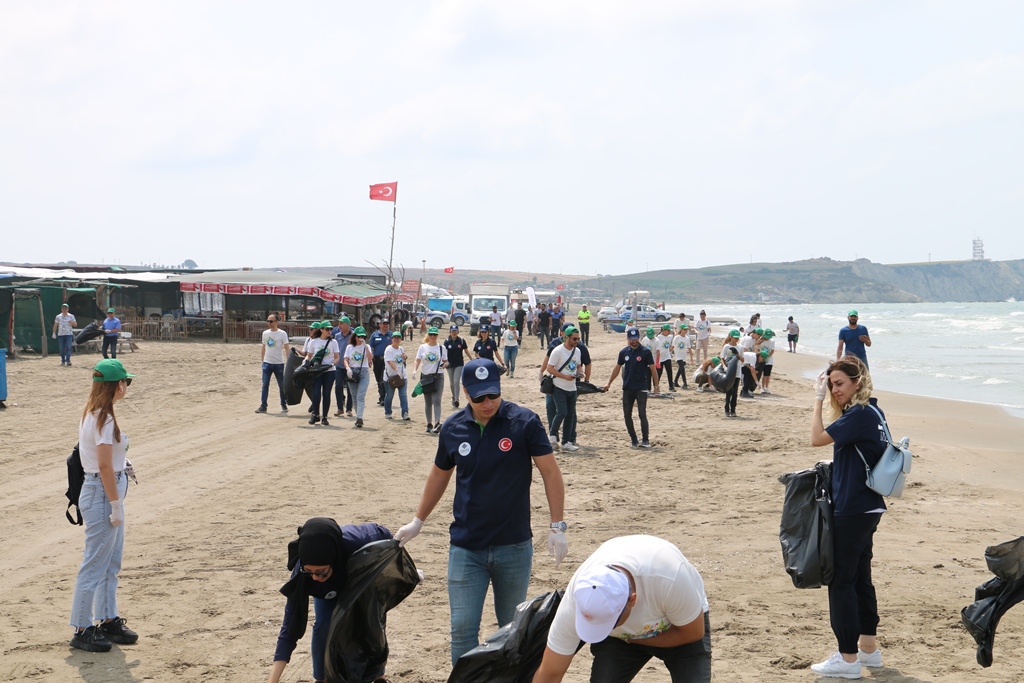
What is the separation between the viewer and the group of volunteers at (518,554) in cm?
327

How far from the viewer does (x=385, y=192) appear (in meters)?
43.8

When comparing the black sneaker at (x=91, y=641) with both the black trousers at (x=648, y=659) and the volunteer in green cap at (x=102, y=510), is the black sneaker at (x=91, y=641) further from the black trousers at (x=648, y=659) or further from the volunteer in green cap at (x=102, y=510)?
the black trousers at (x=648, y=659)

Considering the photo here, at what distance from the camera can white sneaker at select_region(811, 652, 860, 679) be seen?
530cm

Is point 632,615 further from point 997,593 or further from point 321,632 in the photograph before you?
point 997,593

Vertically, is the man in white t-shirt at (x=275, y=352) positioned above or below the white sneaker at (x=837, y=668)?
above

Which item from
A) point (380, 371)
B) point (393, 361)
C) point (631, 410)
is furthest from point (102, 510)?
point (380, 371)

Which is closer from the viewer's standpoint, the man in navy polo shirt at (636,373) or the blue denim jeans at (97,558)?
the blue denim jeans at (97,558)

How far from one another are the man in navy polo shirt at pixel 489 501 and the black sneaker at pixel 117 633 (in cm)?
244

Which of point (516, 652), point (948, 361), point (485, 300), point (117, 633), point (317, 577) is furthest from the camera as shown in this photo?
point (485, 300)

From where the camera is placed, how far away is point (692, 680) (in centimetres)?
357

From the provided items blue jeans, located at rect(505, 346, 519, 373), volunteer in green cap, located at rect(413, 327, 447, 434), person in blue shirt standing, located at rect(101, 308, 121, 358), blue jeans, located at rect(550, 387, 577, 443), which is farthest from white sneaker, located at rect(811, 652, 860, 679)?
person in blue shirt standing, located at rect(101, 308, 121, 358)

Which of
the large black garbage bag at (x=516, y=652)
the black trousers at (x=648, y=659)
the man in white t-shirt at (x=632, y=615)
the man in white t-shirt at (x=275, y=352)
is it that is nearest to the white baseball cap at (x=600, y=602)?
the man in white t-shirt at (x=632, y=615)

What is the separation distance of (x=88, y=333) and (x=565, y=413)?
20172mm

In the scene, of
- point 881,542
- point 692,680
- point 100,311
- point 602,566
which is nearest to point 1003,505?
point 881,542
